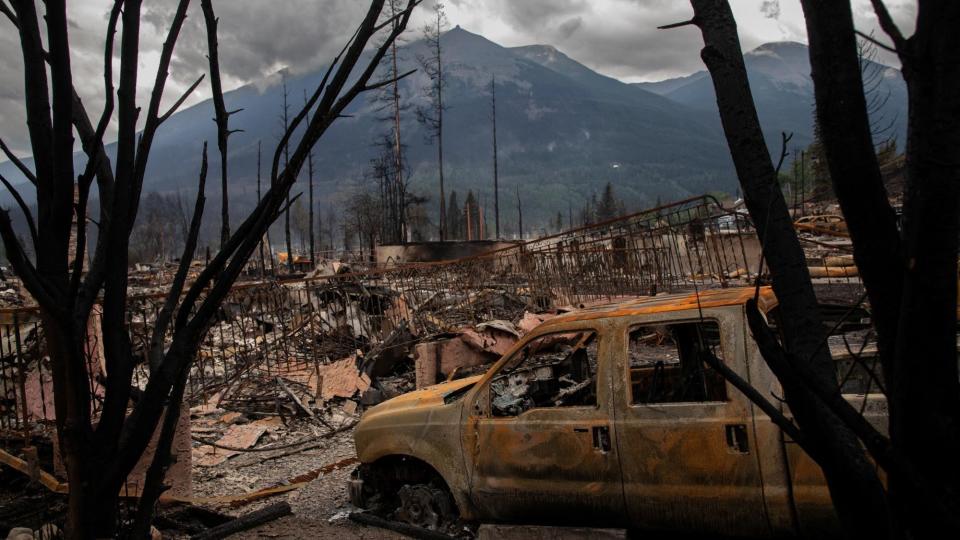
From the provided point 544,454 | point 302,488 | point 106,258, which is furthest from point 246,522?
point 106,258

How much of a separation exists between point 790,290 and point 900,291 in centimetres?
54

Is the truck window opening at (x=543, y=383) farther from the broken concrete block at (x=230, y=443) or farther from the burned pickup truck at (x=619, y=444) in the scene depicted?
the broken concrete block at (x=230, y=443)

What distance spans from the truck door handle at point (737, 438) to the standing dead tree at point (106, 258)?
3257mm

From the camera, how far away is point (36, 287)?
143 cm

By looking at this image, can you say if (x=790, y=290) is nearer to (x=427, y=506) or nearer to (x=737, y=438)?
(x=737, y=438)

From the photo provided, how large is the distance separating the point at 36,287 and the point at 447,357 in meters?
9.01

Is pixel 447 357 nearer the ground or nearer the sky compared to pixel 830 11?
nearer the ground

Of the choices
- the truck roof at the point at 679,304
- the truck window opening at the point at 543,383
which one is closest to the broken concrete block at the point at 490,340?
the truck window opening at the point at 543,383

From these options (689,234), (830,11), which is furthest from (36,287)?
(689,234)

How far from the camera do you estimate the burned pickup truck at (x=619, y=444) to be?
3953 millimetres

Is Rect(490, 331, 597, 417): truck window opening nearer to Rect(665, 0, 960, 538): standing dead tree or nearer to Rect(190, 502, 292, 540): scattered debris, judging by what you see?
Rect(190, 502, 292, 540): scattered debris

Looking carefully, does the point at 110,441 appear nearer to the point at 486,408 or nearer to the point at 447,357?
the point at 486,408

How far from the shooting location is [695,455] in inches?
162

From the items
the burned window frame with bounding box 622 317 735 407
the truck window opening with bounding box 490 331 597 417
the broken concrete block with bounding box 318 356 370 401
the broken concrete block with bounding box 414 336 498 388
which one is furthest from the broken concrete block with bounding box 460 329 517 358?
the burned window frame with bounding box 622 317 735 407
